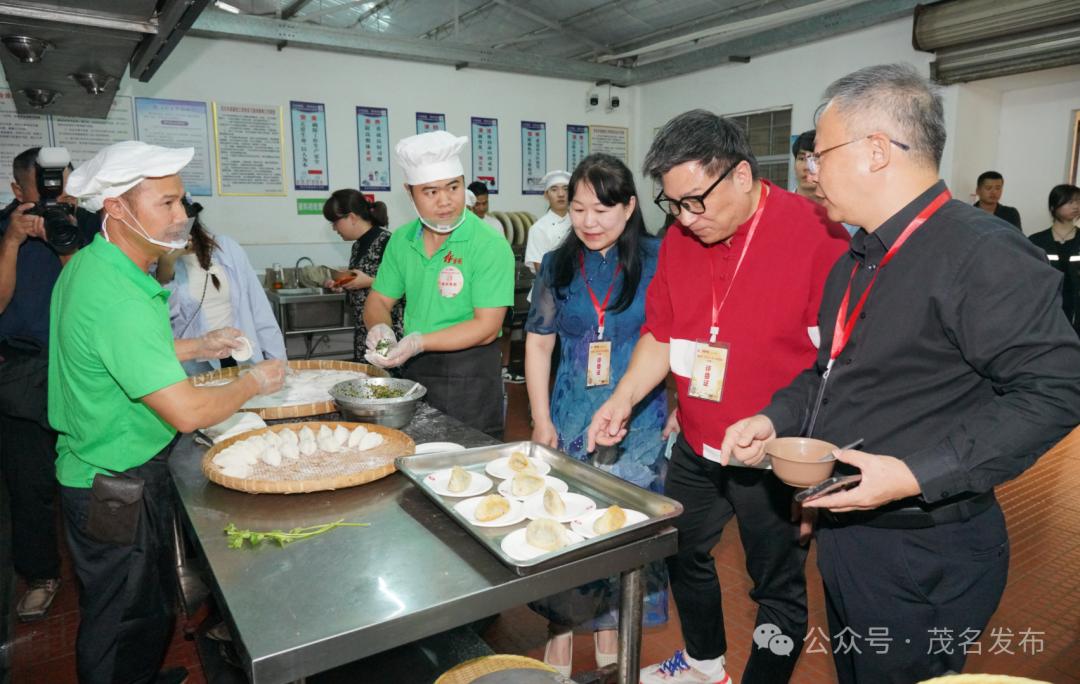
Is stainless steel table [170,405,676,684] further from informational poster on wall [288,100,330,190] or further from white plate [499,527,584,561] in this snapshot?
informational poster on wall [288,100,330,190]

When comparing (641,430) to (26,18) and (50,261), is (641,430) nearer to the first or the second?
(50,261)

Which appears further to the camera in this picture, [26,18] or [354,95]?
[354,95]

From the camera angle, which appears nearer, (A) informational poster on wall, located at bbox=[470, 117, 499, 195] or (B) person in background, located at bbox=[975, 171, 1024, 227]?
(B) person in background, located at bbox=[975, 171, 1024, 227]

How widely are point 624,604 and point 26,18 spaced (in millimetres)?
2740

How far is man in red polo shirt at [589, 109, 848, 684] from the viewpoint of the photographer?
5.51 ft

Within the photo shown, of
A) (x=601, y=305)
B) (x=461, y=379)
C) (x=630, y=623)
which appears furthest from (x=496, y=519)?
(x=461, y=379)

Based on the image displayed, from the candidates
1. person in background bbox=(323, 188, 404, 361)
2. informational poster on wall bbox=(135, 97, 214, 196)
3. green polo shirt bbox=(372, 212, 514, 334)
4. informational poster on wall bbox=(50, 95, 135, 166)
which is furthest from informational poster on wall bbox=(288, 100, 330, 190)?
green polo shirt bbox=(372, 212, 514, 334)

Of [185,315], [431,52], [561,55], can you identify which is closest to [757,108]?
[561,55]

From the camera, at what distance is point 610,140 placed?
7.79m

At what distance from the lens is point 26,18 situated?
237 centimetres

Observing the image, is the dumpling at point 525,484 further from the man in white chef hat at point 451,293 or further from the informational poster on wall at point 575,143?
the informational poster on wall at point 575,143

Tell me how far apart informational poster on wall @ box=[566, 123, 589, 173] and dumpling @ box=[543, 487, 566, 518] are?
6333mm

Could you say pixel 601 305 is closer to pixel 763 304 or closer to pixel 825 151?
pixel 763 304

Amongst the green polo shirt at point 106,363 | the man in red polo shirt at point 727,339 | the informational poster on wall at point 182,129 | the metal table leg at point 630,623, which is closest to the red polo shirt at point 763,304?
the man in red polo shirt at point 727,339
